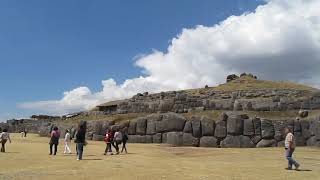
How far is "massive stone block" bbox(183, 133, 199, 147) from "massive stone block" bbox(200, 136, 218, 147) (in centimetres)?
40

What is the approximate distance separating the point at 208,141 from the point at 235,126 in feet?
7.10

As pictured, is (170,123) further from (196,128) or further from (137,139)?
(137,139)

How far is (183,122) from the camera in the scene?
33531mm

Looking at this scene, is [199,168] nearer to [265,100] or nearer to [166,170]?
[166,170]

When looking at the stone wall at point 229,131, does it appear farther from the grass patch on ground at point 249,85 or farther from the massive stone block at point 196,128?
the grass patch on ground at point 249,85

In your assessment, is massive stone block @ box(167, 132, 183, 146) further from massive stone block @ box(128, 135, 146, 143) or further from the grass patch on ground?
the grass patch on ground

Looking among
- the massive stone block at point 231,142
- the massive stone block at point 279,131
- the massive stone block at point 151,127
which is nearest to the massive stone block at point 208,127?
the massive stone block at point 231,142

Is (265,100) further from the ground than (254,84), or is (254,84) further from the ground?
(254,84)

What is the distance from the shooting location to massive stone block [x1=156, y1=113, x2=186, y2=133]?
33.6m

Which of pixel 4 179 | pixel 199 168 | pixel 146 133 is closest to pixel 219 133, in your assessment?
pixel 146 133

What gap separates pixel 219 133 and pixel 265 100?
7268 millimetres

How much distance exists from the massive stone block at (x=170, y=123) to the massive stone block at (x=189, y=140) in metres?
0.73

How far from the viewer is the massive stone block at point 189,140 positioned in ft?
108

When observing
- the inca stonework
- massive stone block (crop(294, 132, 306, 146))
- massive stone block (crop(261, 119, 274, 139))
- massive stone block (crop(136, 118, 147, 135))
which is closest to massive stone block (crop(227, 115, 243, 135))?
the inca stonework
